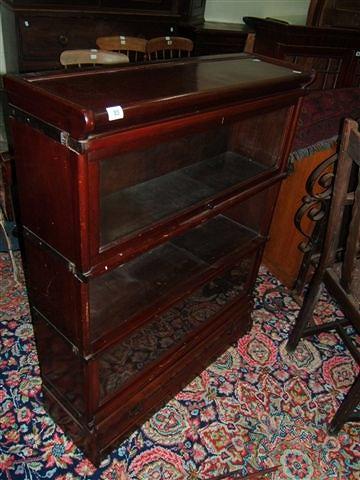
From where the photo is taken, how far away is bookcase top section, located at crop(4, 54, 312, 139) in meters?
0.84

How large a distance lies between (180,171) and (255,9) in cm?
287

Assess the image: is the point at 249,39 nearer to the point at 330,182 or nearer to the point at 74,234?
the point at 330,182

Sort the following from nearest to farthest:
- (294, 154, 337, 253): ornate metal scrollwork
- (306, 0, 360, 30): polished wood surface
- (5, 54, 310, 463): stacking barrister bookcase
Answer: (5, 54, 310, 463): stacking barrister bookcase
(294, 154, 337, 253): ornate metal scrollwork
(306, 0, 360, 30): polished wood surface

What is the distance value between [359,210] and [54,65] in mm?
1753

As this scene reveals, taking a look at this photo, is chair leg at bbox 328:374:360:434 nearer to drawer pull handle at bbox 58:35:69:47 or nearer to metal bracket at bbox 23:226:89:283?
metal bracket at bbox 23:226:89:283

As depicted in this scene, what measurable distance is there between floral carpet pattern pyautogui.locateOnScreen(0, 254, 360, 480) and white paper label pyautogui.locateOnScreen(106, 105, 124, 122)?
1292mm

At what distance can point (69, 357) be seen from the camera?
1.32m

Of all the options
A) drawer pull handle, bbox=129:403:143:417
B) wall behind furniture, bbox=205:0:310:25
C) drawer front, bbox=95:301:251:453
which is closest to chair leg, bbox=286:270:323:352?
drawer front, bbox=95:301:251:453

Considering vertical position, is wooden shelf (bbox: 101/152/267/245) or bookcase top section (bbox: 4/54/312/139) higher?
bookcase top section (bbox: 4/54/312/139)

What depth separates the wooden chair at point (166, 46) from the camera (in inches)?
87.8

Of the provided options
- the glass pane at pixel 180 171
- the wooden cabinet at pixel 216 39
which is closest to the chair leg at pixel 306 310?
the glass pane at pixel 180 171

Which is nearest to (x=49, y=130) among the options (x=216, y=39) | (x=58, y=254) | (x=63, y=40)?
(x=58, y=254)

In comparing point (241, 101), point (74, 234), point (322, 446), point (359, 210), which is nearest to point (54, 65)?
point (241, 101)

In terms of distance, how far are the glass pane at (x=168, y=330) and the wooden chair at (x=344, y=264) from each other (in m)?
0.32
